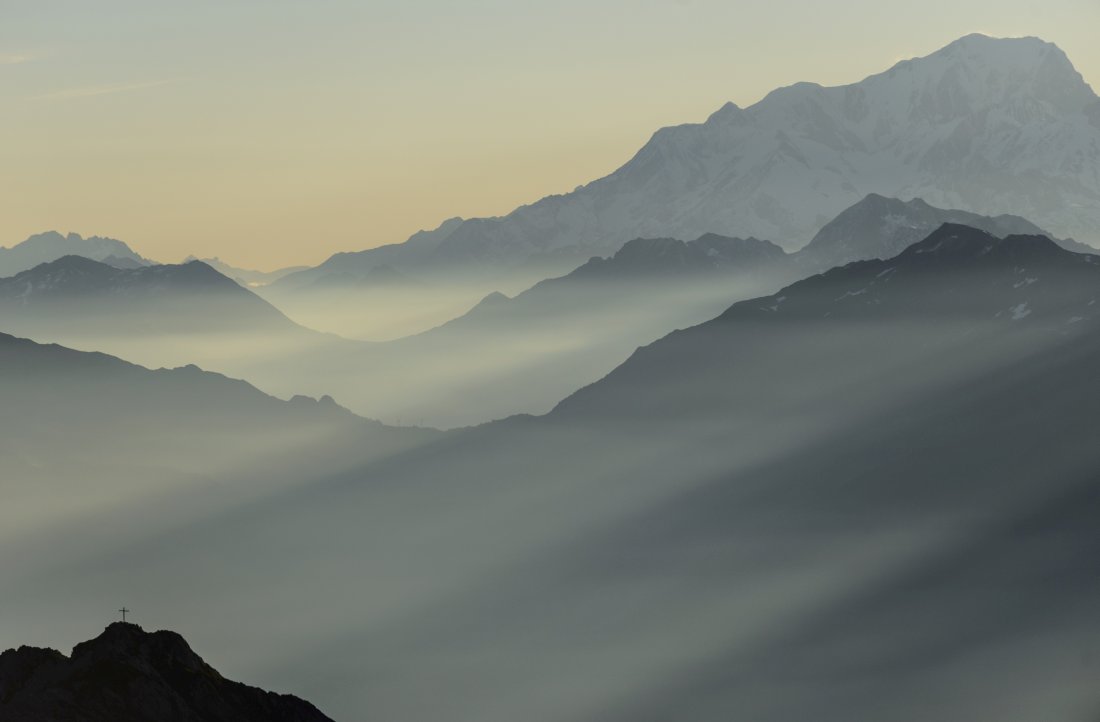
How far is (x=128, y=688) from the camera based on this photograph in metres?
154

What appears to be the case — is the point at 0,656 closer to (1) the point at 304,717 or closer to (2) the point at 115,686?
(2) the point at 115,686

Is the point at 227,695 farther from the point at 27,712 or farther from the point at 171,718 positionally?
the point at 27,712

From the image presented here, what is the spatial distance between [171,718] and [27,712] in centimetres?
1116

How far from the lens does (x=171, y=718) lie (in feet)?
506

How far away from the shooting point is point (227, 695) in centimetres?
15950

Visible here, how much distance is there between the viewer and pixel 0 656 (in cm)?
15700

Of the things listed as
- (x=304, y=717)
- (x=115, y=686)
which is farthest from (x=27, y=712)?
(x=304, y=717)

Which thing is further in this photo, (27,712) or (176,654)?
(176,654)

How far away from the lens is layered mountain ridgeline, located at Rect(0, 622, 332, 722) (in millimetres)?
151250

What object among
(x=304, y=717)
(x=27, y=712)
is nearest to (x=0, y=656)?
(x=27, y=712)

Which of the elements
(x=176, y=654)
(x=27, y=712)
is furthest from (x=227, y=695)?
(x=27, y=712)

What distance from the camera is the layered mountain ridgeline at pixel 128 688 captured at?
496 feet

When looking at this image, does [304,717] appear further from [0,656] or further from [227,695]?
[0,656]

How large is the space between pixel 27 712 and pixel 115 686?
291 inches
